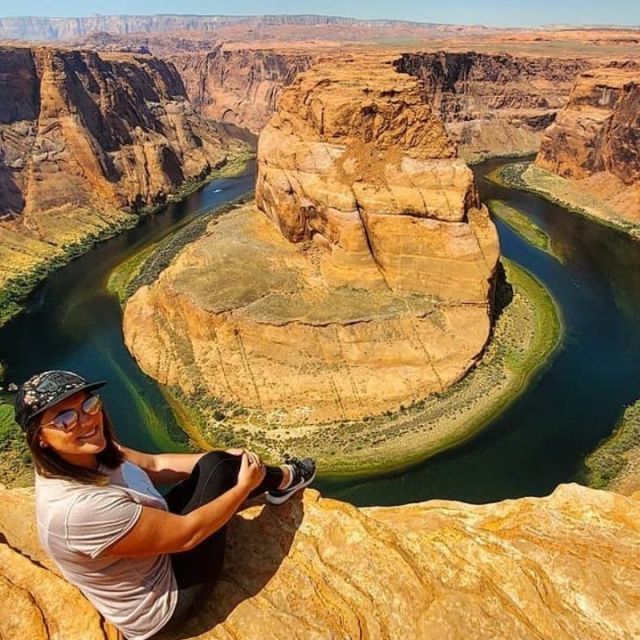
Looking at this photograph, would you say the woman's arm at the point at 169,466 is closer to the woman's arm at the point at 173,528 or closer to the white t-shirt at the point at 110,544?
the white t-shirt at the point at 110,544

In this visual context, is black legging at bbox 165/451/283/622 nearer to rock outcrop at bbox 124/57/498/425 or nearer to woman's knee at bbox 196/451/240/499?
woman's knee at bbox 196/451/240/499

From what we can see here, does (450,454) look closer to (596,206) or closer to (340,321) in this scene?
(340,321)

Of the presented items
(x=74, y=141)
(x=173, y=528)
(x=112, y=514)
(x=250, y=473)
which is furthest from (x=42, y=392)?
(x=74, y=141)

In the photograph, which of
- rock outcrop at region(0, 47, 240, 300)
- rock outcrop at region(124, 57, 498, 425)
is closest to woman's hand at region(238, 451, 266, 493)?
rock outcrop at region(124, 57, 498, 425)

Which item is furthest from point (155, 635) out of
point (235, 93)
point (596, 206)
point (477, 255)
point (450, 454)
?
point (235, 93)

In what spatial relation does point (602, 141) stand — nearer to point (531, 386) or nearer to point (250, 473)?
point (531, 386)

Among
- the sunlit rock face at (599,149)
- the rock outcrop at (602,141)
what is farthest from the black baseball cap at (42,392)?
the rock outcrop at (602,141)
